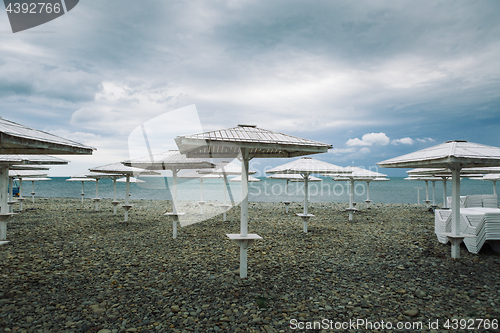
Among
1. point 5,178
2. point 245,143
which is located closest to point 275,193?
point 5,178

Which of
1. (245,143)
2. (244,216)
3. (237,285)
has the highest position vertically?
(245,143)

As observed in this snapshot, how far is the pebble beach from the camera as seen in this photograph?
4.07 metres

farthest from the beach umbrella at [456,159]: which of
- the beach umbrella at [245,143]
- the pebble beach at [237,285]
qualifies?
the beach umbrella at [245,143]

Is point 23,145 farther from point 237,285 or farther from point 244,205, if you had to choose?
point 237,285

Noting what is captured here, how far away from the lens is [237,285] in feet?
17.4

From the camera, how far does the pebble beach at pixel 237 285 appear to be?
4.07 m

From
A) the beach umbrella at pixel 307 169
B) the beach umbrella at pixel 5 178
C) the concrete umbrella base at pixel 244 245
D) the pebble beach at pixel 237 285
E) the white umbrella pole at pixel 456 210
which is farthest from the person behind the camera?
the beach umbrella at pixel 307 169

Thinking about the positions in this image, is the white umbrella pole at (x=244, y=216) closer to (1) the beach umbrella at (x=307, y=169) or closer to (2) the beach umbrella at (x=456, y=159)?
(2) the beach umbrella at (x=456, y=159)

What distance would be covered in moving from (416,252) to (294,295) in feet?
15.3

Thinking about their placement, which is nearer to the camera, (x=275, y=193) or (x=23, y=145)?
(x=23, y=145)

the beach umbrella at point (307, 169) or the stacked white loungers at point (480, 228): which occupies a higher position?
the beach umbrella at point (307, 169)

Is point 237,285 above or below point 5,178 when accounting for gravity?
below

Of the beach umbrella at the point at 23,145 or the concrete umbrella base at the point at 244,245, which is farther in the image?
the concrete umbrella base at the point at 244,245

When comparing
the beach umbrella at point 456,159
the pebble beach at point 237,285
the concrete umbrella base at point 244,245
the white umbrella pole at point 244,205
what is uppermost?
the beach umbrella at point 456,159
